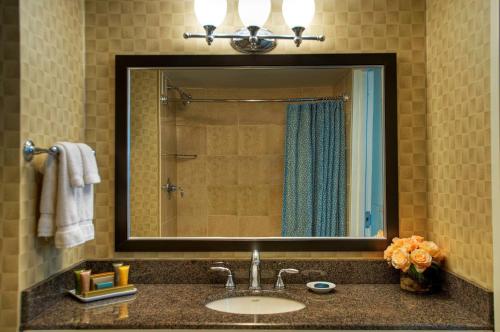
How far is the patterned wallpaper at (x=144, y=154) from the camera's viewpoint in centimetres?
214

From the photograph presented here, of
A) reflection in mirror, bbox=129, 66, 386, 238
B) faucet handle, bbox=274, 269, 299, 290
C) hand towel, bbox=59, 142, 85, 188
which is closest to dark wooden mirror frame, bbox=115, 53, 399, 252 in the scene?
reflection in mirror, bbox=129, 66, 386, 238

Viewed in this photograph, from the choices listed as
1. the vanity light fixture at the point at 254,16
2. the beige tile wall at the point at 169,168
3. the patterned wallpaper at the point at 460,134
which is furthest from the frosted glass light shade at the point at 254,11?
the patterned wallpaper at the point at 460,134

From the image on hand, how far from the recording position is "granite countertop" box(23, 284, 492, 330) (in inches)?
63.2

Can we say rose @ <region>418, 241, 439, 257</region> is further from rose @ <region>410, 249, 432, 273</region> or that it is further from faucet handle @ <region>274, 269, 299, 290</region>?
faucet handle @ <region>274, 269, 299, 290</region>

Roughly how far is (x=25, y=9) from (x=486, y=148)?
1.56 meters

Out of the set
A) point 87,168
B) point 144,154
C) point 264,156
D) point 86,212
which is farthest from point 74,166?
point 264,156

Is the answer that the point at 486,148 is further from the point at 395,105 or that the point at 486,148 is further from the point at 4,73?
the point at 4,73

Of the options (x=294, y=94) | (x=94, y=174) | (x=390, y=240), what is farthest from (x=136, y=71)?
(x=390, y=240)

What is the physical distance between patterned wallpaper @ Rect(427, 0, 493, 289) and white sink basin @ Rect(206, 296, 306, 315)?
0.64 meters

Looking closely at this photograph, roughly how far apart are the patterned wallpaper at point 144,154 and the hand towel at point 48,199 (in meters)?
0.47

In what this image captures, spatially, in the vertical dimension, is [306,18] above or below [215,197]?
above

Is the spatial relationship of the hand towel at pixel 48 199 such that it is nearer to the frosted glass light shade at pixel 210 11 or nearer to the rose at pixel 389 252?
the frosted glass light shade at pixel 210 11

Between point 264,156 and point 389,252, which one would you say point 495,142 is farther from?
point 264,156

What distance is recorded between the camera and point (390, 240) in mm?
2113
